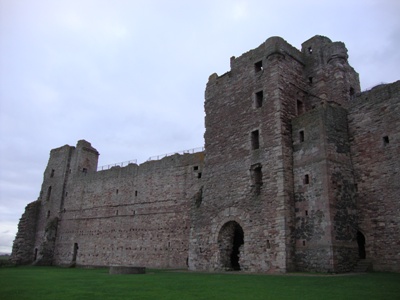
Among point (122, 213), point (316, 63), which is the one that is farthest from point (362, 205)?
point (122, 213)

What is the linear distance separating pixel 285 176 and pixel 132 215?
14865mm

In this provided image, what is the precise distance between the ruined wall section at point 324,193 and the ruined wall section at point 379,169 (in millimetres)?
500

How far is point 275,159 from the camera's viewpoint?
16.8m

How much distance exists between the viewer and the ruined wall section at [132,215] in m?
24.7

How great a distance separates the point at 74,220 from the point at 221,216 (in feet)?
61.0

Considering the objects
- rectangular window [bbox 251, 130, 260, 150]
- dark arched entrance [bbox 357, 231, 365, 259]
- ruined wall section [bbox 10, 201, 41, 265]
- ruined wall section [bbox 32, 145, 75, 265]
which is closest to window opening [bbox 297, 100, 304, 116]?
rectangular window [bbox 251, 130, 260, 150]

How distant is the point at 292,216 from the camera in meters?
16.0

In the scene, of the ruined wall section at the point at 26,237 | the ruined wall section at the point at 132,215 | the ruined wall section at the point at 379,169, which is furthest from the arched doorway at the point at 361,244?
the ruined wall section at the point at 26,237

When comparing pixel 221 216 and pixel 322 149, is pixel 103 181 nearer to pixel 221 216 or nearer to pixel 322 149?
pixel 221 216

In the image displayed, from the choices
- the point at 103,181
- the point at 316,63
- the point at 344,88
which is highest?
the point at 316,63

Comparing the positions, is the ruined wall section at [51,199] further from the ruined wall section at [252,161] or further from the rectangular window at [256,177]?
the rectangular window at [256,177]

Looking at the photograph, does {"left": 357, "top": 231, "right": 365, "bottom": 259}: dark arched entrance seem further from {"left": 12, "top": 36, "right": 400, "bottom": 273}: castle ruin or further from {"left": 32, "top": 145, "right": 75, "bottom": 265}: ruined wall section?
{"left": 32, "top": 145, "right": 75, "bottom": 265}: ruined wall section

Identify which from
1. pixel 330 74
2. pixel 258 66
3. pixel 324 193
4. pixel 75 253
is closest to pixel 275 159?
pixel 324 193

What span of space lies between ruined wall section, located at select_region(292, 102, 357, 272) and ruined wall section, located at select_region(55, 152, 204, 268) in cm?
936
